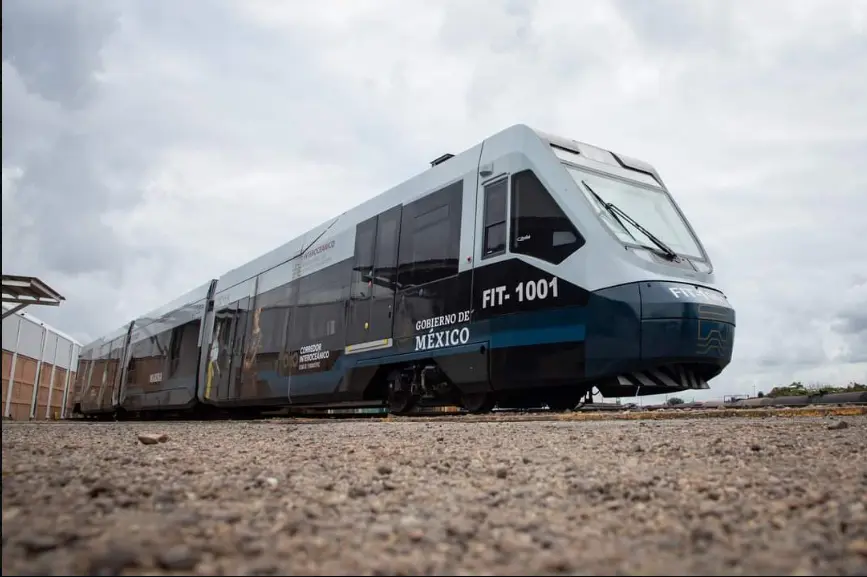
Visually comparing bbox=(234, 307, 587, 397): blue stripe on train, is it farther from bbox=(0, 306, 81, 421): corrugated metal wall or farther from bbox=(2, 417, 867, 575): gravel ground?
bbox=(0, 306, 81, 421): corrugated metal wall

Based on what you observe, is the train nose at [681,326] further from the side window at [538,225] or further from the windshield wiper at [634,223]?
the side window at [538,225]

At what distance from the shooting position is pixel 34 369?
2575cm

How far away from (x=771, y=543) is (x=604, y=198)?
224 inches

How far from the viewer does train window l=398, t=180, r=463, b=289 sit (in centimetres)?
749

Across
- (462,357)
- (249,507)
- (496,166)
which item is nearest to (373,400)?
(462,357)

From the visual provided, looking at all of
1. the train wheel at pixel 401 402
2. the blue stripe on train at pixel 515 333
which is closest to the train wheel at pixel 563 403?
the blue stripe on train at pixel 515 333

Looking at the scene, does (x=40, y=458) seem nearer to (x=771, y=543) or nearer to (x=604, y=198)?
(x=771, y=543)

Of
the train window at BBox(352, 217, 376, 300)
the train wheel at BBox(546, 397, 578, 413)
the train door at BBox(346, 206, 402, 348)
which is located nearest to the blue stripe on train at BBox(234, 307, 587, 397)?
the train door at BBox(346, 206, 402, 348)

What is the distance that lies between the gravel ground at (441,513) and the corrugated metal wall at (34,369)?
21225 mm

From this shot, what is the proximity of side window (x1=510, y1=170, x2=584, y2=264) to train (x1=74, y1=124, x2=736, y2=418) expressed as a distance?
14mm

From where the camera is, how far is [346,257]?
9.41m

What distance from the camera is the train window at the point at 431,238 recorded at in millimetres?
7492

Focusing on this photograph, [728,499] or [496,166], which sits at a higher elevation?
[496,166]

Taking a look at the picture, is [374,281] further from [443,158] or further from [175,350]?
[175,350]
